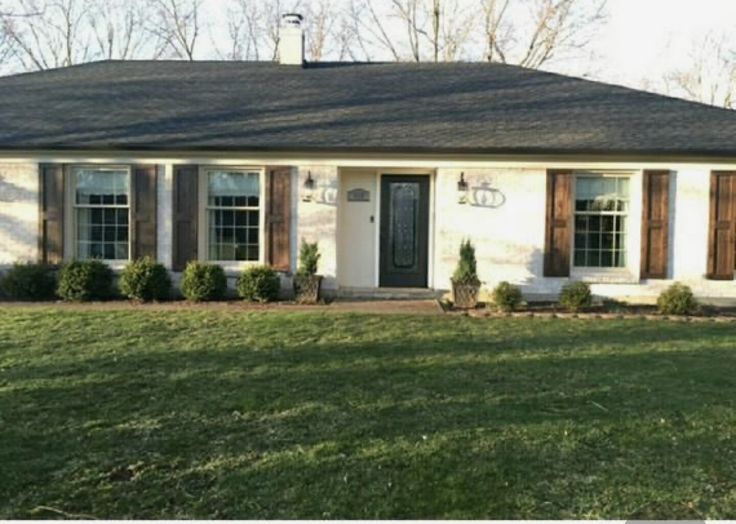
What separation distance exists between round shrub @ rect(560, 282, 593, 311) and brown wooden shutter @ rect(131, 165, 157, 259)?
716 centimetres

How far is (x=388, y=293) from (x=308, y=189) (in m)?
2.34

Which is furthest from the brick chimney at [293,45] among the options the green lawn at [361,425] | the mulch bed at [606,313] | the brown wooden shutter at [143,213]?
the green lawn at [361,425]

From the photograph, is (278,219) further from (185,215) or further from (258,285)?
(185,215)

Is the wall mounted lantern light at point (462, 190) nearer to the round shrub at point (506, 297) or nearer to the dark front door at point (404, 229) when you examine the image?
the dark front door at point (404, 229)

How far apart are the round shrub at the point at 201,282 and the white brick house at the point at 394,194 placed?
2.75 ft

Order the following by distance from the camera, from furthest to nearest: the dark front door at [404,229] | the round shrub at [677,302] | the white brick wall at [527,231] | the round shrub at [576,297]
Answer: the dark front door at [404,229] → the white brick wall at [527,231] → the round shrub at [576,297] → the round shrub at [677,302]

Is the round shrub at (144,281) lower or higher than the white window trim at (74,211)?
lower

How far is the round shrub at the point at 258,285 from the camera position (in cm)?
1047

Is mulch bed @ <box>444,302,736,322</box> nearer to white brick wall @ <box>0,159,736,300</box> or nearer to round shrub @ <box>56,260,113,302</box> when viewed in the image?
white brick wall @ <box>0,159,736,300</box>

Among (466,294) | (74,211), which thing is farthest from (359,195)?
(74,211)

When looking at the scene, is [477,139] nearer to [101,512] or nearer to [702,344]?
[702,344]

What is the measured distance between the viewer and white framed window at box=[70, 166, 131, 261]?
1157cm

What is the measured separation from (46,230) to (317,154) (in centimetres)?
502

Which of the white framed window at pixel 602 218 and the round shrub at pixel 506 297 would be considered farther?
the white framed window at pixel 602 218
